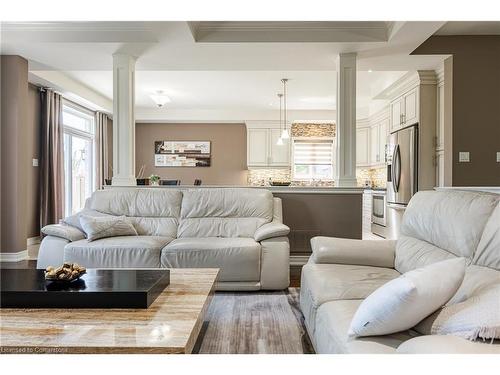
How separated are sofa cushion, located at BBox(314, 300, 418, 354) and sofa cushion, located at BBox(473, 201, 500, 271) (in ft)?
1.64

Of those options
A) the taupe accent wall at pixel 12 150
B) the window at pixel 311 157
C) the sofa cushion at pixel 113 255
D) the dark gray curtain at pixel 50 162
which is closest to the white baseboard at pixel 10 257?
the taupe accent wall at pixel 12 150

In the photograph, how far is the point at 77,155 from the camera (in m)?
7.34

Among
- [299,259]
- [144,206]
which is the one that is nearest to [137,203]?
[144,206]

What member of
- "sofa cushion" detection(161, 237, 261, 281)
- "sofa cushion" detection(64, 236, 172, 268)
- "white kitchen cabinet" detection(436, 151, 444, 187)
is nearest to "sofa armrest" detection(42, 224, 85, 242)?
"sofa cushion" detection(64, 236, 172, 268)

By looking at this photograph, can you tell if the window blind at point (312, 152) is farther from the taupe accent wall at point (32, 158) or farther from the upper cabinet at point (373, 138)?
the taupe accent wall at point (32, 158)

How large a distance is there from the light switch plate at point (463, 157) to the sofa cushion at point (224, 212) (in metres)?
2.40

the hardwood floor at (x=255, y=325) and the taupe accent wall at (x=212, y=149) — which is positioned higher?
the taupe accent wall at (x=212, y=149)

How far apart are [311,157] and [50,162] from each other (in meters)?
5.53

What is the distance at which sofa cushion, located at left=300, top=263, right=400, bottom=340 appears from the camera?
1.89 meters

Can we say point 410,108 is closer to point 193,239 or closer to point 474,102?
point 474,102

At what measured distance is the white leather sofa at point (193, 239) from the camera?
10.4ft

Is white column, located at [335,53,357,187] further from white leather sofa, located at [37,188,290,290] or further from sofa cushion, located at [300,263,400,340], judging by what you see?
sofa cushion, located at [300,263,400,340]

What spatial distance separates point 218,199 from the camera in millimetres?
4016

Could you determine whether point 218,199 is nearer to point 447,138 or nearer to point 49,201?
point 447,138
